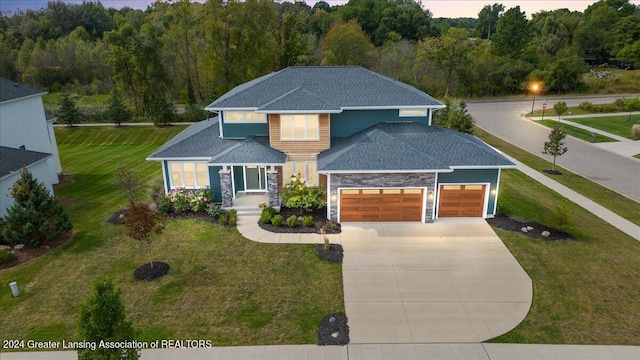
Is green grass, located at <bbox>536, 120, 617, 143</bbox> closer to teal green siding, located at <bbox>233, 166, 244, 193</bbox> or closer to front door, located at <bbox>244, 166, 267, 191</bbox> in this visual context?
front door, located at <bbox>244, 166, 267, 191</bbox>

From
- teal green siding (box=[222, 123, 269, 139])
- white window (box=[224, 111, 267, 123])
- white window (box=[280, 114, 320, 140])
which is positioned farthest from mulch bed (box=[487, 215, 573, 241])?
white window (box=[224, 111, 267, 123])

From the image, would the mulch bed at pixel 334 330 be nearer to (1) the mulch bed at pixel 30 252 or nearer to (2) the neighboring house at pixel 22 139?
(1) the mulch bed at pixel 30 252

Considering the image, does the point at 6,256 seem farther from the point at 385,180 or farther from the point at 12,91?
the point at 385,180

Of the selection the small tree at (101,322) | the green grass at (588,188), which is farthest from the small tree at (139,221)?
the green grass at (588,188)

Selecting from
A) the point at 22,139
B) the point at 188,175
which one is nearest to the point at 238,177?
the point at 188,175

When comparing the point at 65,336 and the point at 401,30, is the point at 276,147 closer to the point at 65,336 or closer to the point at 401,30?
the point at 65,336

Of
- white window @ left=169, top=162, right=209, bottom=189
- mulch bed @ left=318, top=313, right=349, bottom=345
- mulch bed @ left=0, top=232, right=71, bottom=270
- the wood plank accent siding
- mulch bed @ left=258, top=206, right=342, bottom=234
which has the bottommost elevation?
mulch bed @ left=318, top=313, right=349, bottom=345

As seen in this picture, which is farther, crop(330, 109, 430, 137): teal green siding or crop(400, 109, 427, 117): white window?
crop(400, 109, 427, 117): white window
